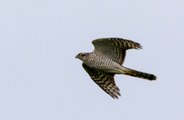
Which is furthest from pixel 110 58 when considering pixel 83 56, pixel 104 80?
pixel 104 80

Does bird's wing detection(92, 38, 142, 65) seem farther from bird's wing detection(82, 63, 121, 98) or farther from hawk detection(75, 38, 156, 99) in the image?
bird's wing detection(82, 63, 121, 98)

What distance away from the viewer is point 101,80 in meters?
20.2

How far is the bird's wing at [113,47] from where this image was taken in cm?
1905

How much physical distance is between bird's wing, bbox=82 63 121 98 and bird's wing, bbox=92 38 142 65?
32.1 inches

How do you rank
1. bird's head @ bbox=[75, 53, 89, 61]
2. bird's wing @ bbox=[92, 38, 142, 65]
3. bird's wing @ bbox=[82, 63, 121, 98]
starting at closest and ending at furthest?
bird's wing @ bbox=[92, 38, 142, 65], bird's head @ bbox=[75, 53, 89, 61], bird's wing @ bbox=[82, 63, 121, 98]

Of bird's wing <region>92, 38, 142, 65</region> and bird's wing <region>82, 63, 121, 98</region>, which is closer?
bird's wing <region>92, 38, 142, 65</region>

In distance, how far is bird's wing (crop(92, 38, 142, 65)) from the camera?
19047 mm

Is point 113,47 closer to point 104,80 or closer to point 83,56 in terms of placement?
point 83,56

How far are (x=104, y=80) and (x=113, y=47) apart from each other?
1.19 m

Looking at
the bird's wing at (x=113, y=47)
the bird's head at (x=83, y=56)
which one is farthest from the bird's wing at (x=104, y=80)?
the bird's wing at (x=113, y=47)

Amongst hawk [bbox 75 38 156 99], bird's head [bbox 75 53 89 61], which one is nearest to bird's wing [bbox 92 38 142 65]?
hawk [bbox 75 38 156 99]

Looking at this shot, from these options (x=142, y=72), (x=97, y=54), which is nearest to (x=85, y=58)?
(x=97, y=54)

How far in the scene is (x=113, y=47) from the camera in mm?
19375

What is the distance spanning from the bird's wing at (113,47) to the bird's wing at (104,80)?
81cm
